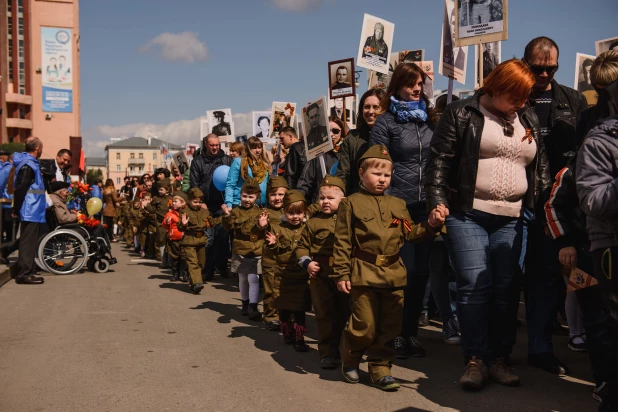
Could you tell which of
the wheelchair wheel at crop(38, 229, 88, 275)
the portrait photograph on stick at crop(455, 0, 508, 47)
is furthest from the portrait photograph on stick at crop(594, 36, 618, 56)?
the wheelchair wheel at crop(38, 229, 88, 275)

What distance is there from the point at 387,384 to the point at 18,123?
93.1 m

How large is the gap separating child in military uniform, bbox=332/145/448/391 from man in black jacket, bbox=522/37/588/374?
3.20 ft

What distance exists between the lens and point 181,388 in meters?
4.98

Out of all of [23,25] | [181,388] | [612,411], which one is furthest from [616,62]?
[23,25]

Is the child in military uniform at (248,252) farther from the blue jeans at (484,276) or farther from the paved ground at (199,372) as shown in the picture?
the blue jeans at (484,276)

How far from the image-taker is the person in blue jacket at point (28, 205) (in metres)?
11.6

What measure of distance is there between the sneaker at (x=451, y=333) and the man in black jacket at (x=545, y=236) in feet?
3.31

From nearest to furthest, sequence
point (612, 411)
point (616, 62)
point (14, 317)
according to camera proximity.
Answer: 1. point (612, 411)
2. point (616, 62)
3. point (14, 317)

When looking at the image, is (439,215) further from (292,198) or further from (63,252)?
(63,252)

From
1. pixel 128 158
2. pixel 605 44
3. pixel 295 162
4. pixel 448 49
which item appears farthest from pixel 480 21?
pixel 128 158

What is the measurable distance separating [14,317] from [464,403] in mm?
5542

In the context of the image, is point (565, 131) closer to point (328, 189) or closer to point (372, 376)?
point (328, 189)

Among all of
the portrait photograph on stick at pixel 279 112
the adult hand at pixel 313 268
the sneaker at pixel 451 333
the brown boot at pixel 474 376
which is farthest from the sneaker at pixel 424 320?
the portrait photograph on stick at pixel 279 112

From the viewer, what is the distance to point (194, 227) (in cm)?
1069
